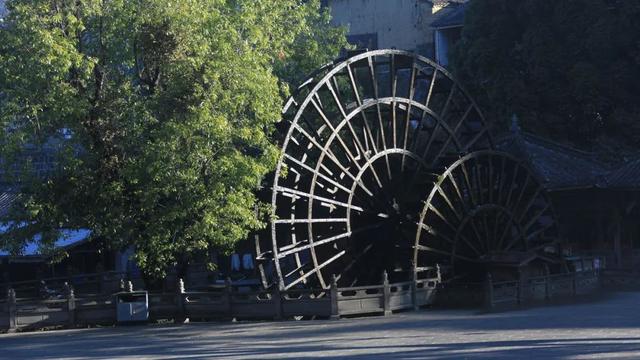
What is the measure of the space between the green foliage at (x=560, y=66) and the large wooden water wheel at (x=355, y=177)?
9.41m

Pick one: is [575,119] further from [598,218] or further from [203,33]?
[203,33]

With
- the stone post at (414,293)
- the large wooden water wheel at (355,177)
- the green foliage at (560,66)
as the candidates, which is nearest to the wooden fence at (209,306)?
the large wooden water wheel at (355,177)

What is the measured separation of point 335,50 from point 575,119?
39.0 ft

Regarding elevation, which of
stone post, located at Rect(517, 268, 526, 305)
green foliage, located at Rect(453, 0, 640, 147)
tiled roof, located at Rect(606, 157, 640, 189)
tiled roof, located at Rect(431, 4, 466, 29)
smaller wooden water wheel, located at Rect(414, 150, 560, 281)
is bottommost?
stone post, located at Rect(517, 268, 526, 305)

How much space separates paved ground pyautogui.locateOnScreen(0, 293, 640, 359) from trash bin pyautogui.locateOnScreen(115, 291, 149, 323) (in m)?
0.46

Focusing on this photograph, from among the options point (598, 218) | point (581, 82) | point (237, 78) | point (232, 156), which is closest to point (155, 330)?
point (232, 156)

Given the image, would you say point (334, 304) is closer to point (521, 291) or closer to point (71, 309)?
point (521, 291)

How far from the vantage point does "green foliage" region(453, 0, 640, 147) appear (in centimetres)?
3644

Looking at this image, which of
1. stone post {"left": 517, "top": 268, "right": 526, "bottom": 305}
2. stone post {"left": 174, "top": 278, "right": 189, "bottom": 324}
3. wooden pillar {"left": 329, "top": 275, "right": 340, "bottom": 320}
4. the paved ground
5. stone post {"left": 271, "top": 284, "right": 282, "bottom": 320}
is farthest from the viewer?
stone post {"left": 517, "top": 268, "right": 526, "bottom": 305}

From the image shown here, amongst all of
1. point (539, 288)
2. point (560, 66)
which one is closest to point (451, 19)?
point (560, 66)

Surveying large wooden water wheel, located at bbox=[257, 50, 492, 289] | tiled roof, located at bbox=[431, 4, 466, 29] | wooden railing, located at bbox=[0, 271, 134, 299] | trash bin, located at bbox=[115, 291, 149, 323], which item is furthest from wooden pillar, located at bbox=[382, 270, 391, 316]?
tiled roof, located at bbox=[431, 4, 466, 29]

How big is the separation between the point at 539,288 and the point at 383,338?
10.0 metres

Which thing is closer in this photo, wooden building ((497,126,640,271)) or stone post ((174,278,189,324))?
stone post ((174,278,189,324))

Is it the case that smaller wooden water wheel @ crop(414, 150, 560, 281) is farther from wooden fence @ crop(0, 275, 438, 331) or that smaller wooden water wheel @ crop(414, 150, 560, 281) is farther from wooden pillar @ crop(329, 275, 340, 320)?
wooden pillar @ crop(329, 275, 340, 320)
